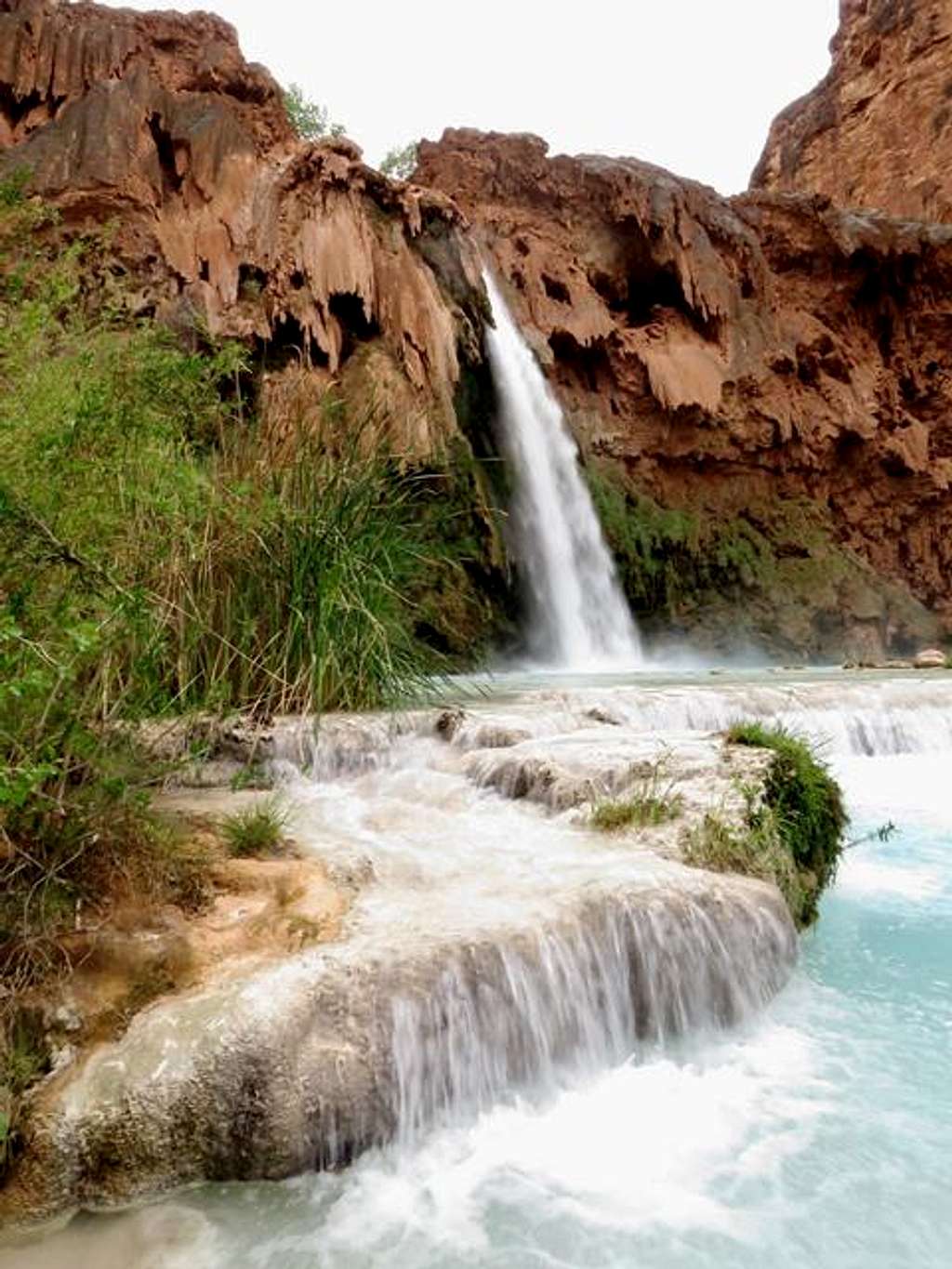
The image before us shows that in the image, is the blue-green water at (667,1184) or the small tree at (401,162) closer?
the blue-green water at (667,1184)

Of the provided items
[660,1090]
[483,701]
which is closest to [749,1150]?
[660,1090]

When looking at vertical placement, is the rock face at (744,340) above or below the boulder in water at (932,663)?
above

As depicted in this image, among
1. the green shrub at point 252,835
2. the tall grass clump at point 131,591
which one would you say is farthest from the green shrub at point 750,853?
the tall grass clump at point 131,591

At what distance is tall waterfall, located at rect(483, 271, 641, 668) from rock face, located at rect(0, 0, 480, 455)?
7.51ft

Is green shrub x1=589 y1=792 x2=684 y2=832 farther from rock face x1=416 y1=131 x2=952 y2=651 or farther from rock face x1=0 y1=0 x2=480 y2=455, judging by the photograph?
rock face x1=416 y1=131 x2=952 y2=651

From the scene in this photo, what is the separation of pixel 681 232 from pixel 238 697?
55.0ft

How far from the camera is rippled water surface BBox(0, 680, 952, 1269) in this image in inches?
88.2

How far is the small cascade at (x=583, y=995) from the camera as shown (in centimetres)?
276

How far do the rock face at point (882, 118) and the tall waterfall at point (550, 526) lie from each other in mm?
16472

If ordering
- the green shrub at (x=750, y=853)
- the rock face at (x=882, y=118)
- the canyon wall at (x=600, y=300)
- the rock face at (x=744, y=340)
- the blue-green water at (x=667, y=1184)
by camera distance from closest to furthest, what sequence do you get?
the blue-green water at (x=667, y=1184) → the green shrub at (x=750, y=853) → the canyon wall at (x=600, y=300) → the rock face at (x=744, y=340) → the rock face at (x=882, y=118)

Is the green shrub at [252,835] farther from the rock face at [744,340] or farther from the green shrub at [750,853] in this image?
the rock face at [744,340]

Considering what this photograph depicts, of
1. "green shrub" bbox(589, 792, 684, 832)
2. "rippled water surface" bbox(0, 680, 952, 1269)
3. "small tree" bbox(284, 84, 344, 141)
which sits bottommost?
"rippled water surface" bbox(0, 680, 952, 1269)

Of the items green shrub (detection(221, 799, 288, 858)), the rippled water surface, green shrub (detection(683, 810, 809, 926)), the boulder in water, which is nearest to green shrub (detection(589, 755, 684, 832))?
green shrub (detection(683, 810, 809, 926))

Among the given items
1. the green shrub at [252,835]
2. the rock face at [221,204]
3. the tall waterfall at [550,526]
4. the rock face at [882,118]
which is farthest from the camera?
the rock face at [882,118]
